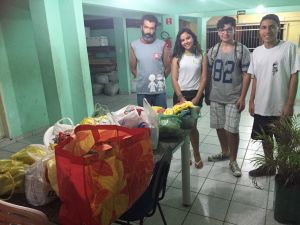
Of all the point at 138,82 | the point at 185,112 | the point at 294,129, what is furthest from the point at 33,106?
the point at 294,129

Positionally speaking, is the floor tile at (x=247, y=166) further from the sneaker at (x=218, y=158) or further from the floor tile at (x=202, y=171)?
the floor tile at (x=202, y=171)

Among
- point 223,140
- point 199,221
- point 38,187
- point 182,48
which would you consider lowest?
point 199,221

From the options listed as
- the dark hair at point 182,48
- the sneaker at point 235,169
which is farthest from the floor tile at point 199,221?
the dark hair at point 182,48

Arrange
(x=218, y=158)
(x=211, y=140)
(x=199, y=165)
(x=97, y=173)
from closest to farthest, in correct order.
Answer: (x=97, y=173), (x=199, y=165), (x=218, y=158), (x=211, y=140)

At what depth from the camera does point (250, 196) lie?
2.26 metres

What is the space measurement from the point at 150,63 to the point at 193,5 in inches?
109

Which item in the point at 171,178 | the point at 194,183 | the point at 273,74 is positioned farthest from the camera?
the point at 171,178

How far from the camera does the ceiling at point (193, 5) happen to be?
410cm

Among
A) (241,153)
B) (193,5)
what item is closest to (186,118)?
(241,153)

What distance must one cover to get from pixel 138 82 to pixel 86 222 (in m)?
1.91

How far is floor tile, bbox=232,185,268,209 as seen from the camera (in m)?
2.16

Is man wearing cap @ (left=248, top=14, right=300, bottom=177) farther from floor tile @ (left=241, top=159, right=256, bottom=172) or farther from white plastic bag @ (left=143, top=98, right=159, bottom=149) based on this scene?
white plastic bag @ (left=143, top=98, right=159, bottom=149)

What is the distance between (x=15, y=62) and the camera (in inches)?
146

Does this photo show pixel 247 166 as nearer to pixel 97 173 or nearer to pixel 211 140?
pixel 211 140
